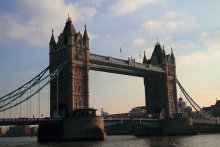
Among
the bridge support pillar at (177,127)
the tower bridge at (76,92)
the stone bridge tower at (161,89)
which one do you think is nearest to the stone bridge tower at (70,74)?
the tower bridge at (76,92)

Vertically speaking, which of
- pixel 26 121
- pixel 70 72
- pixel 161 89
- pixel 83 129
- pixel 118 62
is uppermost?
pixel 118 62

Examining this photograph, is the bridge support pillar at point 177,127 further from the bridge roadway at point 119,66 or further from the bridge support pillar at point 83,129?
the bridge support pillar at point 83,129

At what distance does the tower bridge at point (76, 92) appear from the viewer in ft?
281

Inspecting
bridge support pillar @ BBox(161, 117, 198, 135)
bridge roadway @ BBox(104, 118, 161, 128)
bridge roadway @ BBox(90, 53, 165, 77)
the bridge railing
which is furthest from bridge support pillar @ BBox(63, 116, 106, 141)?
bridge support pillar @ BBox(161, 117, 198, 135)

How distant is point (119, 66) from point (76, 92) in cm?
1923

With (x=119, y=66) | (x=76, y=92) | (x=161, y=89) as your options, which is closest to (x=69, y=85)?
(x=76, y=92)

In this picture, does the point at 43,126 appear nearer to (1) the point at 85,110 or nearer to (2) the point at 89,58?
(1) the point at 85,110

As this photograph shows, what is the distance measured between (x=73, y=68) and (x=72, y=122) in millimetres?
16326

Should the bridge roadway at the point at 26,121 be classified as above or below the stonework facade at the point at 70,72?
below

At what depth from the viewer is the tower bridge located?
85750mm

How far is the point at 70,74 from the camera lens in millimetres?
95188

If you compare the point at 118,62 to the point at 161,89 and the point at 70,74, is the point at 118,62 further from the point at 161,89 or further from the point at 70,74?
the point at 161,89

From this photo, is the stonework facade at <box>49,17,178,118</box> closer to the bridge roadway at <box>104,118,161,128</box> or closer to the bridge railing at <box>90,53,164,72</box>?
the bridge railing at <box>90,53,164,72</box>

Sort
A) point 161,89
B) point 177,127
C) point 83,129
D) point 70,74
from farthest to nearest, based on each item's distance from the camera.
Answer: point 161,89, point 177,127, point 70,74, point 83,129
